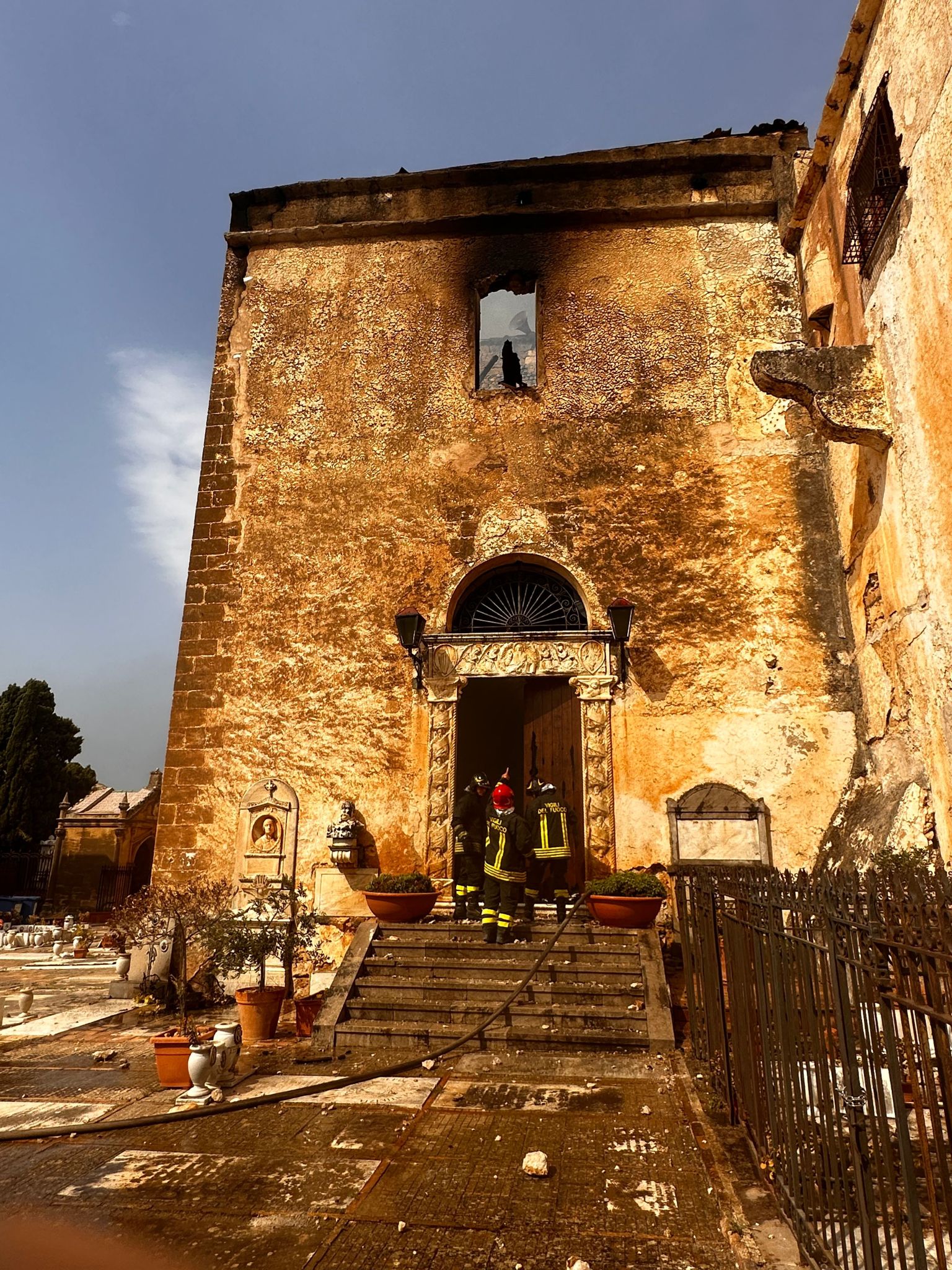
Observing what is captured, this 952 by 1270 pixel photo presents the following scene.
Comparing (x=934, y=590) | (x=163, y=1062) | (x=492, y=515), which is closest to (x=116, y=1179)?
(x=163, y=1062)

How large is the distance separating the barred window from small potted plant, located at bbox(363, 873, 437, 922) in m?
8.08

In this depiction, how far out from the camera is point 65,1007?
361 inches

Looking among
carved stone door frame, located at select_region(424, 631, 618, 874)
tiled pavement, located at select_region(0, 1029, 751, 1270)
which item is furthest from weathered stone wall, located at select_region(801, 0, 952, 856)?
tiled pavement, located at select_region(0, 1029, 751, 1270)

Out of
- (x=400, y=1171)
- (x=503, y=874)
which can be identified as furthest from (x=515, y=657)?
(x=400, y=1171)

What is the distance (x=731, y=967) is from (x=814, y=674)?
577cm

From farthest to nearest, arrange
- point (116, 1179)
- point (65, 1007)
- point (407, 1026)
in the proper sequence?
1. point (65, 1007)
2. point (407, 1026)
3. point (116, 1179)

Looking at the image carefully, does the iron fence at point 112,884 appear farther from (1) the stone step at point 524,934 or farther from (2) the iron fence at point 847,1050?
(2) the iron fence at point 847,1050

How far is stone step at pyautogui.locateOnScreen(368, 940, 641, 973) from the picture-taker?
7527 mm

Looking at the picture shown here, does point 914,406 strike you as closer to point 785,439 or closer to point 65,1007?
point 785,439

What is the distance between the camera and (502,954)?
25.4 ft

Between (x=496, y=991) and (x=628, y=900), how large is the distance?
1583mm

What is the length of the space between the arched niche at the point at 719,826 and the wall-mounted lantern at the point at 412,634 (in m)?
3.47

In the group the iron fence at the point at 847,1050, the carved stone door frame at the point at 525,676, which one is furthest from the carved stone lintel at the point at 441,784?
the iron fence at the point at 847,1050

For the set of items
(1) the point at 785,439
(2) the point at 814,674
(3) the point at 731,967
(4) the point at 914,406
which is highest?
(1) the point at 785,439
